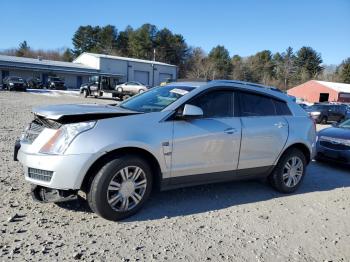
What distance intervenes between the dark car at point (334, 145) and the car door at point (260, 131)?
9.79 feet

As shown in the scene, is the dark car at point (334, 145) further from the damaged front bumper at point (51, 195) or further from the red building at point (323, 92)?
the red building at point (323, 92)

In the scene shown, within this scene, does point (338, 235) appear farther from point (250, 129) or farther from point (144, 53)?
point (144, 53)

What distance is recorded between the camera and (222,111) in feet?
17.7

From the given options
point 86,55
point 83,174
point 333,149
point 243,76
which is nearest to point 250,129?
point 83,174

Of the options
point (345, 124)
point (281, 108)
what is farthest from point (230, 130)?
point (345, 124)

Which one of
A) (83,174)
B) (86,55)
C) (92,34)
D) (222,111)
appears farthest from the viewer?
(92,34)

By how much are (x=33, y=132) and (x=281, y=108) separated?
398 cm

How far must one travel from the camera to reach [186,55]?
94562 millimetres

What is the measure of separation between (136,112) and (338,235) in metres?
3.00

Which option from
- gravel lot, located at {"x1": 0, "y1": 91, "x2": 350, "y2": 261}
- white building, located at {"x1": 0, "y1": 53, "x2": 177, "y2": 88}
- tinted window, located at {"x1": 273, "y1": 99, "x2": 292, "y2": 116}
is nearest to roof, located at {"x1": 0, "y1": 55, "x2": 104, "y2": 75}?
white building, located at {"x1": 0, "y1": 53, "x2": 177, "y2": 88}

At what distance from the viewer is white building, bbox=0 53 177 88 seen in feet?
176

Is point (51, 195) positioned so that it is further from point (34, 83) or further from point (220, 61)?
point (220, 61)

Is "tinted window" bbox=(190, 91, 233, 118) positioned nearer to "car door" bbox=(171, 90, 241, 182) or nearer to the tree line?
"car door" bbox=(171, 90, 241, 182)

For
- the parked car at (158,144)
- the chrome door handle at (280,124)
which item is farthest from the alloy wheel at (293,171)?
the chrome door handle at (280,124)
